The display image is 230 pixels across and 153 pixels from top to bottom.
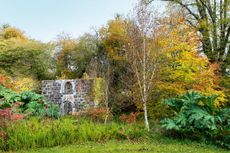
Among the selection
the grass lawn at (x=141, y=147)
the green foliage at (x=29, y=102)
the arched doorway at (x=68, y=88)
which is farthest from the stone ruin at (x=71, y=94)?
the grass lawn at (x=141, y=147)

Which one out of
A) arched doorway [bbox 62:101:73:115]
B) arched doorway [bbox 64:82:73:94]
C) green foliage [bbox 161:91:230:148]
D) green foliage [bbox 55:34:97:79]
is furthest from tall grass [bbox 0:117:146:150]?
green foliage [bbox 55:34:97:79]

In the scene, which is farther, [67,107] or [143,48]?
[67,107]

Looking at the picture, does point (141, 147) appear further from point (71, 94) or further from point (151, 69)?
point (71, 94)

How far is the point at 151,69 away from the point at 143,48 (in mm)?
957

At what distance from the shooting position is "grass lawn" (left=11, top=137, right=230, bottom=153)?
7.25 metres

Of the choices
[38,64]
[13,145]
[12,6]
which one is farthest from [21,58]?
[13,145]

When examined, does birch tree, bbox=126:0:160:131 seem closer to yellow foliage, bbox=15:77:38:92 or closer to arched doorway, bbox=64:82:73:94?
arched doorway, bbox=64:82:73:94

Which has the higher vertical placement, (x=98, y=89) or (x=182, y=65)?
(x=182, y=65)

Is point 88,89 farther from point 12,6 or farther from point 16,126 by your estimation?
point 16,126

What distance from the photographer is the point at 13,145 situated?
7770 mm

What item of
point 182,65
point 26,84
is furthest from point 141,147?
point 26,84

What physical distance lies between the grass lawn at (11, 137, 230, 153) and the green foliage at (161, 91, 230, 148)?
40 cm

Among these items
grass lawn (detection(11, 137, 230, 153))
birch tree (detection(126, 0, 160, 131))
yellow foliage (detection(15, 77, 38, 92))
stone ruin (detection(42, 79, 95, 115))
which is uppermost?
birch tree (detection(126, 0, 160, 131))

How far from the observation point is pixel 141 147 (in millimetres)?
7668
